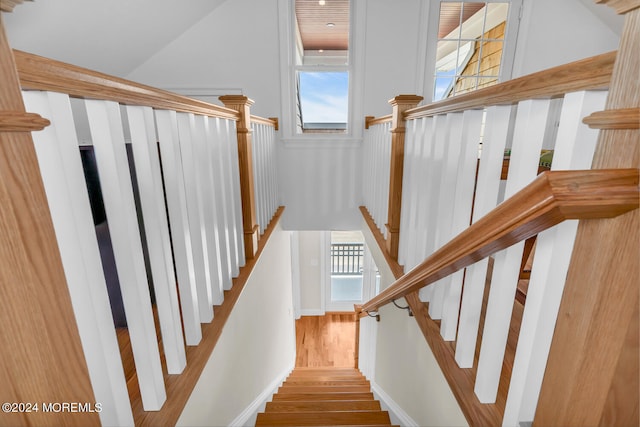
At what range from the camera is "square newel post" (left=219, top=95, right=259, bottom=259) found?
73.7 inches

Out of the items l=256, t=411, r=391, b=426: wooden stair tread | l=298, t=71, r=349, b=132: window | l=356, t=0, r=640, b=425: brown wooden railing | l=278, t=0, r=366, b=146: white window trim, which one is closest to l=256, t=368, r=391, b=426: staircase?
l=256, t=411, r=391, b=426: wooden stair tread

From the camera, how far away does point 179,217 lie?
112 cm

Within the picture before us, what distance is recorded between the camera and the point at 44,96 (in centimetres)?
58

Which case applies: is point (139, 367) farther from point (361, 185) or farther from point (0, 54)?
point (361, 185)

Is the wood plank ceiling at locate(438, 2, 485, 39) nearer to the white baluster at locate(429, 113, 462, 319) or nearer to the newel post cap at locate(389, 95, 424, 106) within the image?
the newel post cap at locate(389, 95, 424, 106)

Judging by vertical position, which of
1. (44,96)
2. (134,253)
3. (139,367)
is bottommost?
(139,367)

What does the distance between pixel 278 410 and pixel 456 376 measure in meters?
1.94

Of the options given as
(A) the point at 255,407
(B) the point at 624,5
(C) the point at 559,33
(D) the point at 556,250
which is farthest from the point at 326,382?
(C) the point at 559,33

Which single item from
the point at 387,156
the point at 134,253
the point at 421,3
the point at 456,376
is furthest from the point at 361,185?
the point at 134,253

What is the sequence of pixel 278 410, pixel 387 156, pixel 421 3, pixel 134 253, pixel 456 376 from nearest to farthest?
pixel 134 253 < pixel 456 376 < pixel 387 156 < pixel 278 410 < pixel 421 3

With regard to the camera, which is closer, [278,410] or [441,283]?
[441,283]

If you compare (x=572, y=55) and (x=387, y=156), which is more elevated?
(x=572, y=55)

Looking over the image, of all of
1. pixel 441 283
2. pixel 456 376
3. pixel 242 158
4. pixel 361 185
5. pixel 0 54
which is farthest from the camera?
pixel 361 185

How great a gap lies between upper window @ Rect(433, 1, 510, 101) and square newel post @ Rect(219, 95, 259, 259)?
242 centimetres
